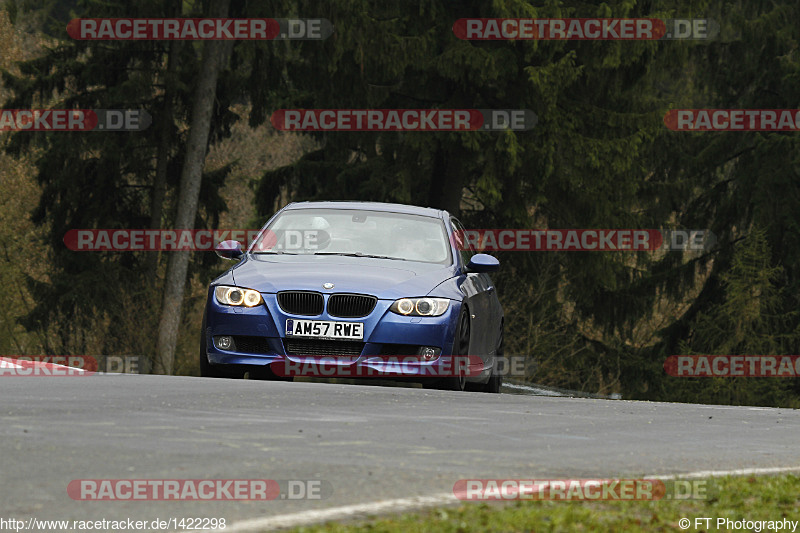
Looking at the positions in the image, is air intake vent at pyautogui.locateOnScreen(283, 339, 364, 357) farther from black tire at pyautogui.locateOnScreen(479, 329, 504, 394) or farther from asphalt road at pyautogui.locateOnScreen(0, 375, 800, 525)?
black tire at pyautogui.locateOnScreen(479, 329, 504, 394)

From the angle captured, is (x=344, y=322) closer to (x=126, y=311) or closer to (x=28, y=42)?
(x=126, y=311)

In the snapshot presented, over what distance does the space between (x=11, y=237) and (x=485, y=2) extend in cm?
1675

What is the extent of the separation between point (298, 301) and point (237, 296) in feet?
1.81

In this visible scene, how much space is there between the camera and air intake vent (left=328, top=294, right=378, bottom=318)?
40.6 ft
